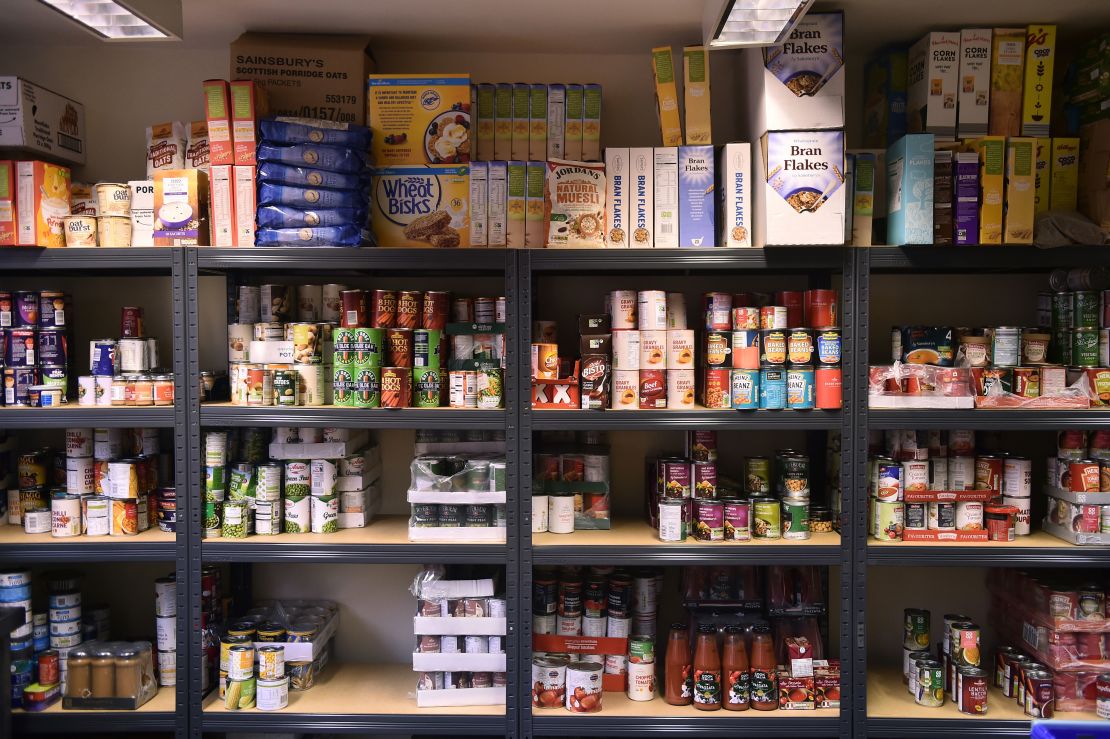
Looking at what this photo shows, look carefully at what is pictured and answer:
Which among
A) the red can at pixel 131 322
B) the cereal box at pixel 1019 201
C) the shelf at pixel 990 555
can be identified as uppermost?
the cereal box at pixel 1019 201

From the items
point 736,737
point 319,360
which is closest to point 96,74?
point 319,360

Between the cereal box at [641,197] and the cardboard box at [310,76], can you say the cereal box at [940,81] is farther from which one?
the cardboard box at [310,76]

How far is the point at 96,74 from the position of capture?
3398 millimetres

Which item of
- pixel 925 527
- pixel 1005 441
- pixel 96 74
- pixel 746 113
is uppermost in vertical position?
pixel 96 74

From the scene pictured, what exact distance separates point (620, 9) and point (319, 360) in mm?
1592

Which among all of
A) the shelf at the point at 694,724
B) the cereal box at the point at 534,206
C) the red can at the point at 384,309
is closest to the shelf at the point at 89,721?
the shelf at the point at 694,724

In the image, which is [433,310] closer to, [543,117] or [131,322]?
[543,117]

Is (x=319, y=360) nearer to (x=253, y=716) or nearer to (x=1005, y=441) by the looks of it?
(x=253, y=716)

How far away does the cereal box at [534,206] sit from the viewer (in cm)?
295

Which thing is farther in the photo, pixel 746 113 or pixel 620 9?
pixel 746 113

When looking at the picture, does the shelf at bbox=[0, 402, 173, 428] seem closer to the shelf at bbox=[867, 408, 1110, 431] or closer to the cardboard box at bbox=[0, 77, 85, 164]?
the cardboard box at bbox=[0, 77, 85, 164]

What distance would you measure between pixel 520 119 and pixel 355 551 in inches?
64.7

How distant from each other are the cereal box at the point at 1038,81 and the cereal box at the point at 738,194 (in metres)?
1.02

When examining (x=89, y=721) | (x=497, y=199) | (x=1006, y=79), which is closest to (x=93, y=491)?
(x=89, y=721)
